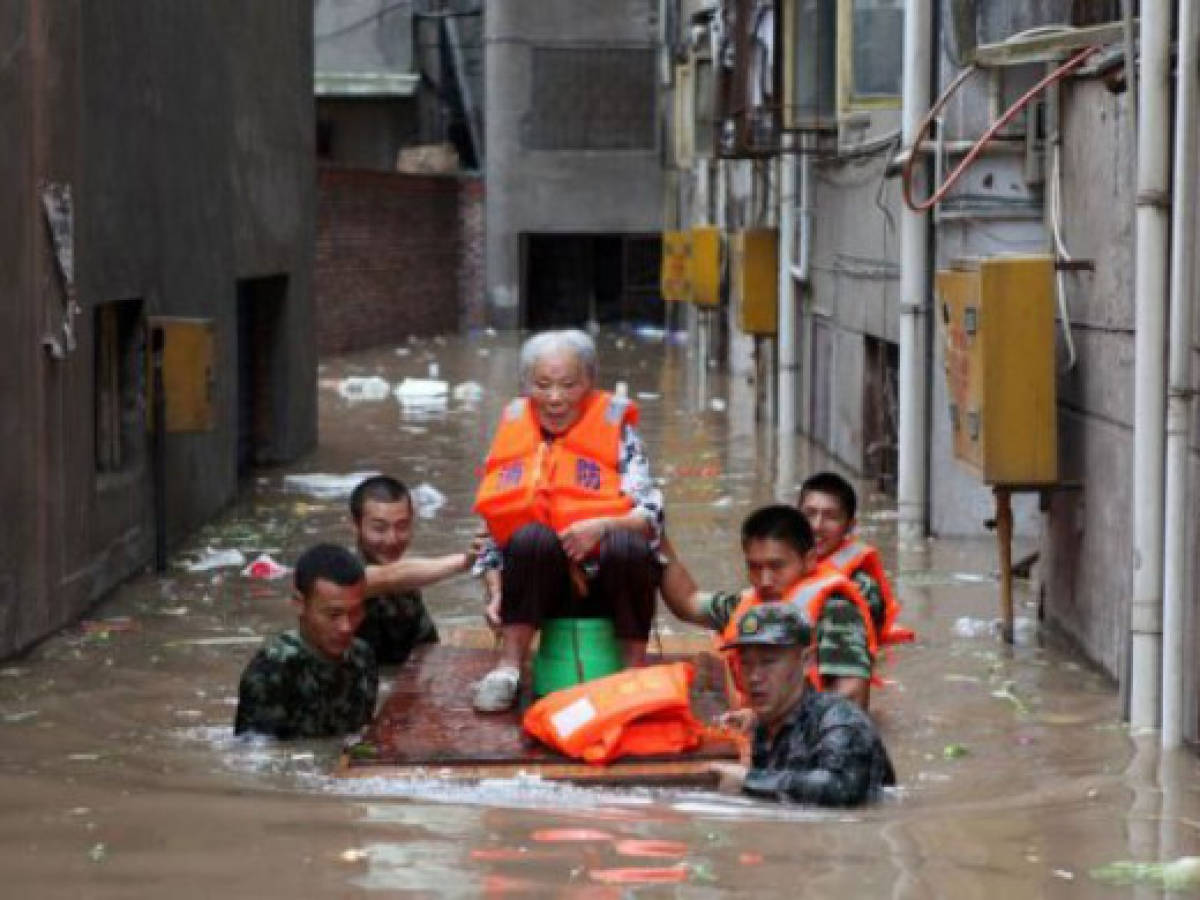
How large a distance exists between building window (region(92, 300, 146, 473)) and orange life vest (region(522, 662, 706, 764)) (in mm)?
6336

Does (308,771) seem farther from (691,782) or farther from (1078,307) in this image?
(1078,307)

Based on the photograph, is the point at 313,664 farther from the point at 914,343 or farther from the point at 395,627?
the point at 914,343

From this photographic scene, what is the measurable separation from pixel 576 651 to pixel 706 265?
2272 centimetres

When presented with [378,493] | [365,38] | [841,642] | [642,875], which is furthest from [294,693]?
[365,38]

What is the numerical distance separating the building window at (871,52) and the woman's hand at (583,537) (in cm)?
933

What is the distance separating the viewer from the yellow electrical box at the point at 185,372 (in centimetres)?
1434

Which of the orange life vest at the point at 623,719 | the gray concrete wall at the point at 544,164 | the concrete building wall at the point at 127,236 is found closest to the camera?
the orange life vest at the point at 623,719

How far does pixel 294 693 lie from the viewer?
30.0ft

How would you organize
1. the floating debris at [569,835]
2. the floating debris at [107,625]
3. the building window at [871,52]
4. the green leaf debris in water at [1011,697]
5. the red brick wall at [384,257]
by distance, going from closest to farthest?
the floating debris at [569,835]
the green leaf debris in water at [1011,697]
the floating debris at [107,625]
the building window at [871,52]
the red brick wall at [384,257]

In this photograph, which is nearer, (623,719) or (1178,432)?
(623,719)

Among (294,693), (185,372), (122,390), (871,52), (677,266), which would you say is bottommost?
(294,693)

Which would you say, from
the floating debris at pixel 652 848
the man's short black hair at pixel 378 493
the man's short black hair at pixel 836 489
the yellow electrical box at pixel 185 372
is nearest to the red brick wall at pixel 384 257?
the yellow electrical box at pixel 185 372

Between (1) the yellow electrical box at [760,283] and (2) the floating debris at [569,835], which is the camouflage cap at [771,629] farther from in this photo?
(1) the yellow electrical box at [760,283]

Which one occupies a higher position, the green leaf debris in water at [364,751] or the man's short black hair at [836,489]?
the man's short black hair at [836,489]
